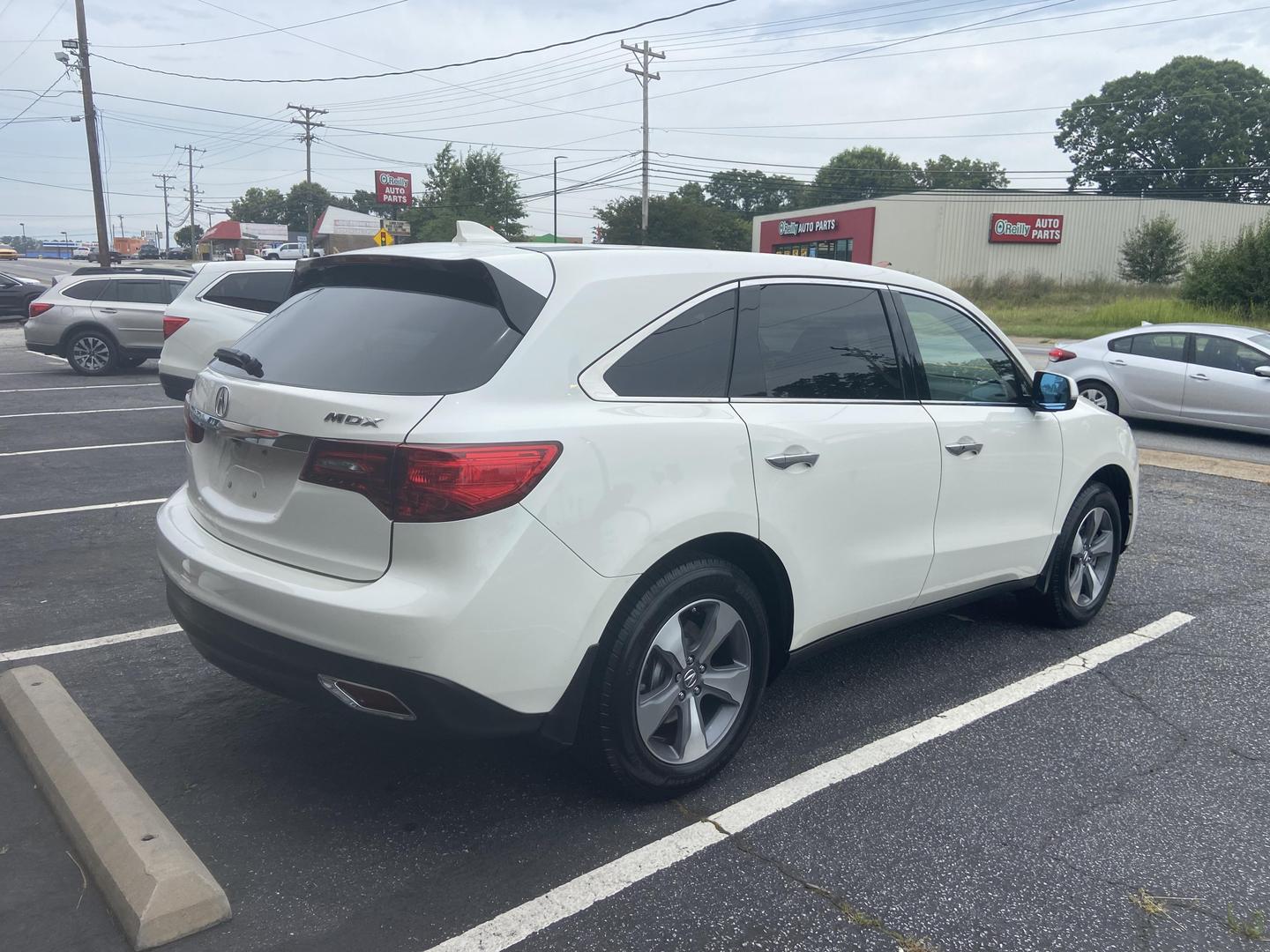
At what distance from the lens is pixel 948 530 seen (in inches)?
165

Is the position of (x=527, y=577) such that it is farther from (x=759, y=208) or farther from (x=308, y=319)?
(x=759, y=208)

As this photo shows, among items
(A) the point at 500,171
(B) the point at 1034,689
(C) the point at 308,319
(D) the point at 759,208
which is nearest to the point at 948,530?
(B) the point at 1034,689

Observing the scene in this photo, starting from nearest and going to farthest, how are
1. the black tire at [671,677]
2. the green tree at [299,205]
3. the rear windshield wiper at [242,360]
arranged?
the black tire at [671,677]
the rear windshield wiper at [242,360]
the green tree at [299,205]

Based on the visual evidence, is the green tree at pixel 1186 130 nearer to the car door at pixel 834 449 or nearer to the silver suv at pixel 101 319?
the silver suv at pixel 101 319

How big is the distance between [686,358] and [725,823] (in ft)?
4.78

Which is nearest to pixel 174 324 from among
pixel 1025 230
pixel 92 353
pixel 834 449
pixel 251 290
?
pixel 251 290

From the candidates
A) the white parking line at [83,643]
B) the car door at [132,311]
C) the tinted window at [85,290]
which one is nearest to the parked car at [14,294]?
the tinted window at [85,290]

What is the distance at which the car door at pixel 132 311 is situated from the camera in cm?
1675

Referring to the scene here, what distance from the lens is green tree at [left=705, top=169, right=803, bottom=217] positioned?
107 meters

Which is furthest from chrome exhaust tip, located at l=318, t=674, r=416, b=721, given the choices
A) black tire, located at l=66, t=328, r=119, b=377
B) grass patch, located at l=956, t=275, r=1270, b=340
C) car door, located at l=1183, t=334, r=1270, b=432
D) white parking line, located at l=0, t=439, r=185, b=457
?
grass patch, located at l=956, t=275, r=1270, b=340

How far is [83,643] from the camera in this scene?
466cm

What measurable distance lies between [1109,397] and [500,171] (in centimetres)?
6964

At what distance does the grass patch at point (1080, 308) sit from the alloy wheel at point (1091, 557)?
897 inches

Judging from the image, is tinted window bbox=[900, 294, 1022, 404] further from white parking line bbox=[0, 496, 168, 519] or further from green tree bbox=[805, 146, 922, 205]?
green tree bbox=[805, 146, 922, 205]
